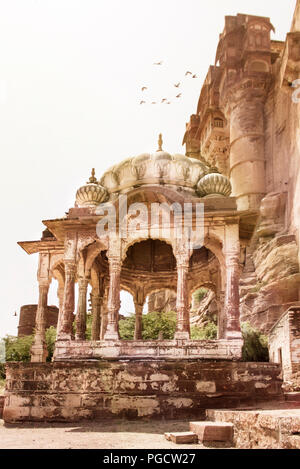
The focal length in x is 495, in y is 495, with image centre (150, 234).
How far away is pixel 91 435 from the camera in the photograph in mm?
7805

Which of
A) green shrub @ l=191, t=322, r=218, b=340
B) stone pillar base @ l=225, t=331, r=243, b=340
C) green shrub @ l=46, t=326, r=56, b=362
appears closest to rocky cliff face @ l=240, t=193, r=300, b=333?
green shrub @ l=191, t=322, r=218, b=340

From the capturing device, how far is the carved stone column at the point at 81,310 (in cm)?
1383

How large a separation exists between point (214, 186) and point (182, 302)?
3.80 m

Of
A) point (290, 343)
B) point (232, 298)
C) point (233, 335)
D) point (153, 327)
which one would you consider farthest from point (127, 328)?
point (290, 343)

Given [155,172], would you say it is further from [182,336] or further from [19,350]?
[19,350]

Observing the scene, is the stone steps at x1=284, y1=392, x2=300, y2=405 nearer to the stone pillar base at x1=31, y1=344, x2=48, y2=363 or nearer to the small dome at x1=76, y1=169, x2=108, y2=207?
the stone pillar base at x1=31, y1=344, x2=48, y2=363

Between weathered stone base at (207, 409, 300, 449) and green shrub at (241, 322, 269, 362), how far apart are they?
945cm

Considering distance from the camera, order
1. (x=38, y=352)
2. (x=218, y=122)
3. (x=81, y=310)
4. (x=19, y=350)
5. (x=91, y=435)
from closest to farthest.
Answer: (x=91, y=435) → (x=38, y=352) → (x=81, y=310) → (x=19, y=350) → (x=218, y=122)

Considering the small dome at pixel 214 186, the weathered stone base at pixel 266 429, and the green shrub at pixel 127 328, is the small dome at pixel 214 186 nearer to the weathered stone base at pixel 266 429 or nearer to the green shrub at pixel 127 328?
the weathered stone base at pixel 266 429

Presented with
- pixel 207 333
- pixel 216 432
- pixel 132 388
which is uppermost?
pixel 207 333

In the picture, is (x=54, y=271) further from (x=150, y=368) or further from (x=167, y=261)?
(x=150, y=368)

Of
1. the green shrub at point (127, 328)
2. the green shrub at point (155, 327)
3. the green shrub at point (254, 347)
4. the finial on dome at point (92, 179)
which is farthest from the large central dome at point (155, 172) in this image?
the green shrub at point (127, 328)

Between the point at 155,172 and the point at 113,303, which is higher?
the point at 155,172

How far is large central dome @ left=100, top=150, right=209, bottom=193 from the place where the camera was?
589 inches
